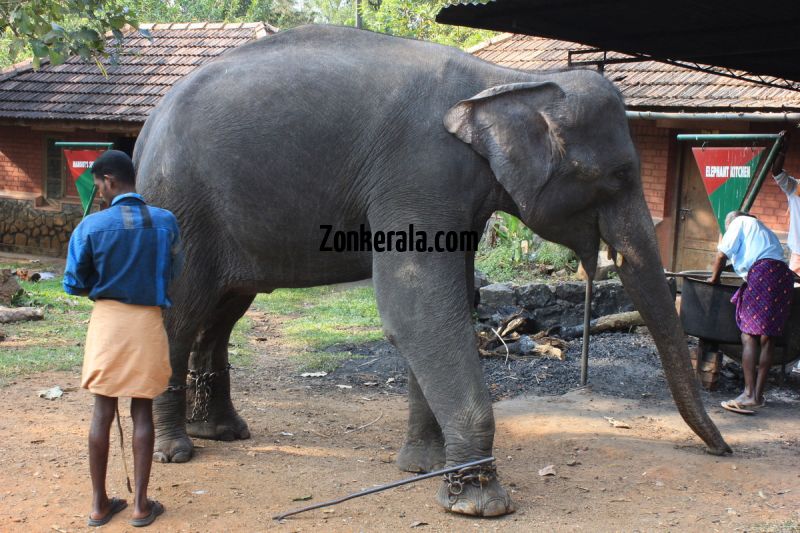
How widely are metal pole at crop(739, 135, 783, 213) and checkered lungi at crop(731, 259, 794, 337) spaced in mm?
556

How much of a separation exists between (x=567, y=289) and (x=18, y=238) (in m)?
12.8

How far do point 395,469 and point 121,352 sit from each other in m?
1.98

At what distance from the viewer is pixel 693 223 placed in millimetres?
12781

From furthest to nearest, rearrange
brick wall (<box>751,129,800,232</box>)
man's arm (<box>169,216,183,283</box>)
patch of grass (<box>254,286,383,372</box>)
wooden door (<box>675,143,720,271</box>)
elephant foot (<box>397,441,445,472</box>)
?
wooden door (<box>675,143,720,271</box>)
brick wall (<box>751,129,800,232</box>)
patch of grass (<box>254,286,383,372</box>)
elephant foot (<box>397,441,445,472</box>)
man's arm (<box>169,216,183,283</box>)

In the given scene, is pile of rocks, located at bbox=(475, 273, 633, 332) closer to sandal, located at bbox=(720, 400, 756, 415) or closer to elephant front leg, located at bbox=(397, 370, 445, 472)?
sandal, located at bbox=(720, 400, 756, 415)

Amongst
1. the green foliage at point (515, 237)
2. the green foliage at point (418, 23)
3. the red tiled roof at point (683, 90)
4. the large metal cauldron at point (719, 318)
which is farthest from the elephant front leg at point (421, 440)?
the green foliage at point (418, 23)

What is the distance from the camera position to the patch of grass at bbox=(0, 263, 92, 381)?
7844mm

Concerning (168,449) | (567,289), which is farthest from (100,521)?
(567,289)

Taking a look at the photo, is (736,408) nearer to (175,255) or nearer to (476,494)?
(476,494)

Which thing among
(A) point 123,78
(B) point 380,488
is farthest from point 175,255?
(A) point 123,78

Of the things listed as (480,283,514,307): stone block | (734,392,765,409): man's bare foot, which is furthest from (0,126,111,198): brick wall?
(734,392,765,409): man's bare foot

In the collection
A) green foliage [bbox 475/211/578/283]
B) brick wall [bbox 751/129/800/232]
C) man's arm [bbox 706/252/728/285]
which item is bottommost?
green foliage [bbox 475/211/578/283]

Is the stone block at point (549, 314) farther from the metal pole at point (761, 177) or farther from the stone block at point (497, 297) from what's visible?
the metal pole at point (761, 177)

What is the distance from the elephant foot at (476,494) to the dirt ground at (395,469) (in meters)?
0.06
